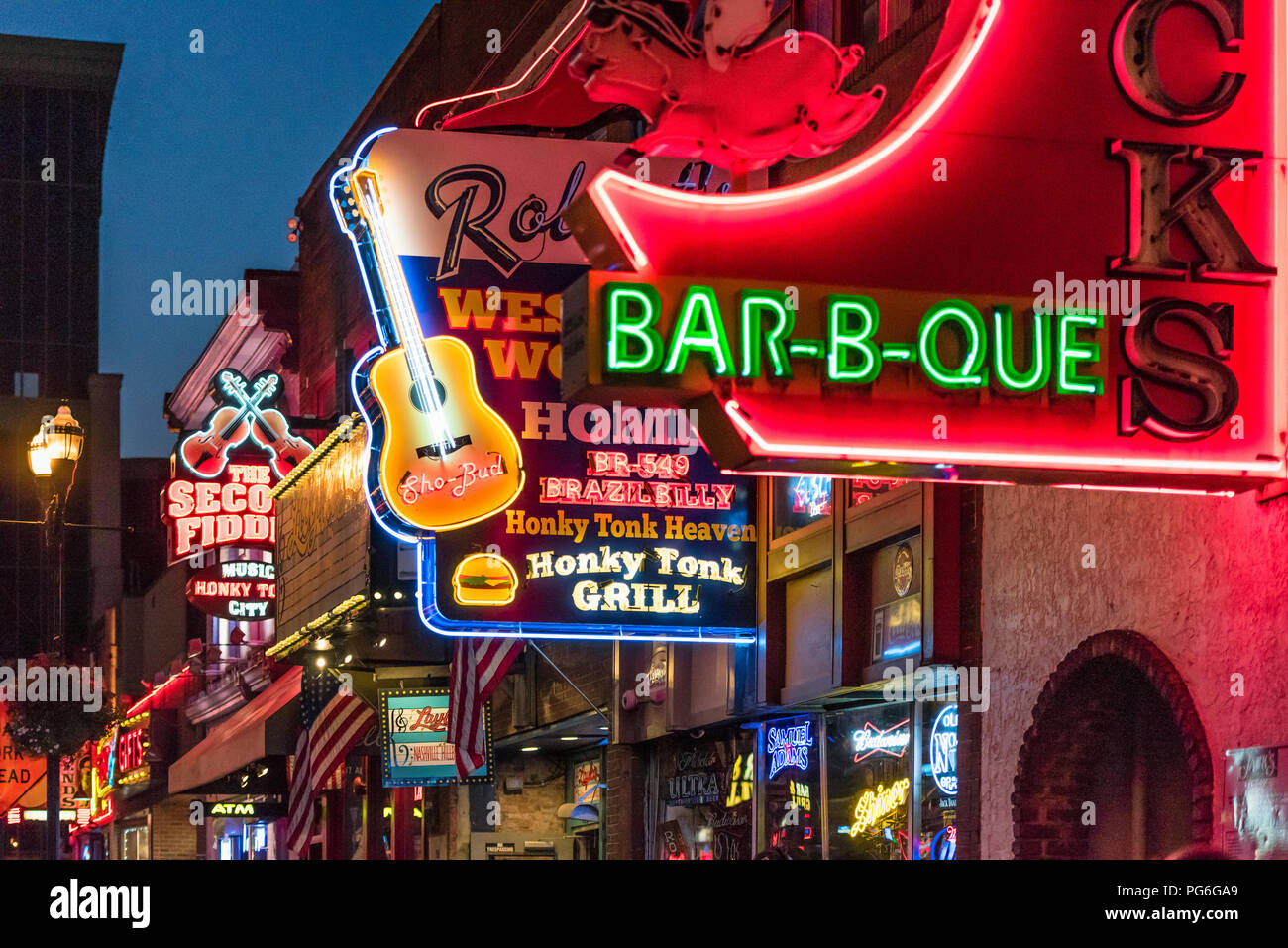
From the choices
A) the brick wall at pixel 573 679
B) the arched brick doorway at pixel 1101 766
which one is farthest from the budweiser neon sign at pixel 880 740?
the brick wall at pixel 573 679

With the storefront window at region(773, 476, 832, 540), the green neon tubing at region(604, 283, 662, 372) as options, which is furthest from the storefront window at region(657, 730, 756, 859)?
the green neon tubing at region(604, 283, 662, 372)

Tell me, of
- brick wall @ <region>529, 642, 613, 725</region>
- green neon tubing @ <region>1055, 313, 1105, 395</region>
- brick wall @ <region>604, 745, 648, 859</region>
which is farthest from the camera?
brick wall @ <region>529, 642, 613, 725</region>

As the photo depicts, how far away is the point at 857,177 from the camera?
8.04 m

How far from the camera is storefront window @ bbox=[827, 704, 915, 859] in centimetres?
1183

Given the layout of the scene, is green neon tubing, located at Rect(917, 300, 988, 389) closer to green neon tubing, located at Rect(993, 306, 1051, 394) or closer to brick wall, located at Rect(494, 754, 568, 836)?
green neon tubing, located at Rect(993, 306, 1051, 394)

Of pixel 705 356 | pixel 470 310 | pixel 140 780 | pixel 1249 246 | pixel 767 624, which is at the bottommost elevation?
pixel 140 780

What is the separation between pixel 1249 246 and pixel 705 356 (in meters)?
2.45

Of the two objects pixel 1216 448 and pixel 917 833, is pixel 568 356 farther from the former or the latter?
pixel 917 833

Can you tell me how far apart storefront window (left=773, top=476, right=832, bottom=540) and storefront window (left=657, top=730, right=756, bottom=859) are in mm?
2213

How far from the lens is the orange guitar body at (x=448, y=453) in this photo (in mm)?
12883

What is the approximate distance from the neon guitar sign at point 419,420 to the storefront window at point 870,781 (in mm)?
2939

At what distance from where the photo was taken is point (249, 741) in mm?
23844

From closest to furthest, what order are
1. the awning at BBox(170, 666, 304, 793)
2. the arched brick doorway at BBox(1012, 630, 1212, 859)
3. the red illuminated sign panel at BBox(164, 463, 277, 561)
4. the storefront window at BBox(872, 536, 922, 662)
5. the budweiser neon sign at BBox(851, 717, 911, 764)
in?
the arched brick doorway at BBox(1012, 630, 1212, 859) → the storefront window at BBox(872, 536, 922, 662) → the budweiser neon sign at BBox(851, 717, 911, 764) → the awning at BBox(170, 666, 304, 793) → the red illuminated sign panel at BBox(164, 463, 277, 561)
